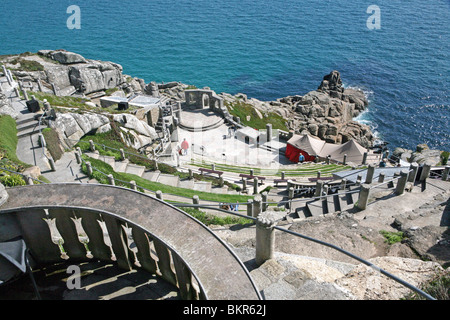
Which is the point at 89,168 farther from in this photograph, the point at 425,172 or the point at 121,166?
the point at 425,172

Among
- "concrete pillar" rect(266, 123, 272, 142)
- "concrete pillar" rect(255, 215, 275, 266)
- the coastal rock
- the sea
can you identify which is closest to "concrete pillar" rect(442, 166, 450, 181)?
"concrete pillar" rect(255, 215, 275, 266)

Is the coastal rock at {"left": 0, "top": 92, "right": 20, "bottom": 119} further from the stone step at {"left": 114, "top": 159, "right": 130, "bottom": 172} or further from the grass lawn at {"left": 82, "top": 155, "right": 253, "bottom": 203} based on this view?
the stone step at {"left": 114, "top": 159, "right": 130, "bottom": 172}

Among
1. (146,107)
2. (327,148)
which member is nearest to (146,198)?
(146,107)

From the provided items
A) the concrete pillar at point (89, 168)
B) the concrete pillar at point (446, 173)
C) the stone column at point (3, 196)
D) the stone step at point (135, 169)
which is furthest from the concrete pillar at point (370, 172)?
the stone column at point (3, 196)

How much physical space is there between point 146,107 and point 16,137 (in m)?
14.7

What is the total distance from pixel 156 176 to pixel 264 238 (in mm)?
17149

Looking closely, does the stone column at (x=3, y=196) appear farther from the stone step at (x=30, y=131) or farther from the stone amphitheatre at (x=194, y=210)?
the stone step at (x=30, y=131)

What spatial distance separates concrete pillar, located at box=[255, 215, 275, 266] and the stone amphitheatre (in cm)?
4

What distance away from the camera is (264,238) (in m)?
9.22

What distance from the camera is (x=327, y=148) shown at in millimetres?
36344

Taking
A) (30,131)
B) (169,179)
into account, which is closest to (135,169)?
(169,179)

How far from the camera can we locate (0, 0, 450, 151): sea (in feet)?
217

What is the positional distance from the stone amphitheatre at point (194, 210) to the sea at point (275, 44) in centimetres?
3289

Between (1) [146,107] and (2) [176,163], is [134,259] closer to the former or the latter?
(2) [176,163]
